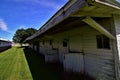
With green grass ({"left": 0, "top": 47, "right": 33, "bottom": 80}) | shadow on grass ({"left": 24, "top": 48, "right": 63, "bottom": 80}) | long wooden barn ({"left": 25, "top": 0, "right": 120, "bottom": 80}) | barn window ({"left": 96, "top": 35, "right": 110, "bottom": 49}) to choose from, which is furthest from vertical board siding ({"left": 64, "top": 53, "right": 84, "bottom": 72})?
green grass ({"left": 0, "top": 47, "right": 33, "bottom": 80})

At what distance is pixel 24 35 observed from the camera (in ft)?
183

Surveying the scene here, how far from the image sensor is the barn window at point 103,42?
439 cm

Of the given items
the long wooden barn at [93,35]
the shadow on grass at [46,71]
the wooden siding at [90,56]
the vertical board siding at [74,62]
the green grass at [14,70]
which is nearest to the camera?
the long wooden barn at [93,35]

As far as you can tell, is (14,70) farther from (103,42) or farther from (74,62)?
(103,42)

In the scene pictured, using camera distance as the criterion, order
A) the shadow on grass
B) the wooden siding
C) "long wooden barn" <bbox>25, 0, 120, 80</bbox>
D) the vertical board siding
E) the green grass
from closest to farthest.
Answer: "long wooden barn" <bbox>25, 0, 120, 80</bbox>, the wooden siding, the vertical board siding, the shadow on grass, the green grass

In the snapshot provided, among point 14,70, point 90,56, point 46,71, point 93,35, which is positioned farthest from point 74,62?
→ point 14,70

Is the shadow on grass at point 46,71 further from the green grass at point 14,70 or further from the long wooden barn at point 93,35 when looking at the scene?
the long wooden barn at point 93,35

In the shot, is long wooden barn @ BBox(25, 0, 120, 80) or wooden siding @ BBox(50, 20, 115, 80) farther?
wooden siding @ BBox(50, 20, 115, 80)

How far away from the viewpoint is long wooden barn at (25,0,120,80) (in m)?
3.02

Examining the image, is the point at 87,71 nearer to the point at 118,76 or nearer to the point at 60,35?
Result: the point at 118,76

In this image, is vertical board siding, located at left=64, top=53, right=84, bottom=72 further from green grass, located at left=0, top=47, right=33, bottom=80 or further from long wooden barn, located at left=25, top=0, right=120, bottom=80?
green grass, located at left=0, top=47, right=33, bottom=80

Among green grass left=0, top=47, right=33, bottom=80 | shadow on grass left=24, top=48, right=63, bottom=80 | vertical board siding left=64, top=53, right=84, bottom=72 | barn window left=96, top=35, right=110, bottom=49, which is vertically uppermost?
barn window left=96, top=35, right=110, bottom=49

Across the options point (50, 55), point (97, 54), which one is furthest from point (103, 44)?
point (50, 55)

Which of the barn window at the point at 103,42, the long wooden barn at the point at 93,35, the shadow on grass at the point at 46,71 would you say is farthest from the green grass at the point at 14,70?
the barn window at the point at 103,42
